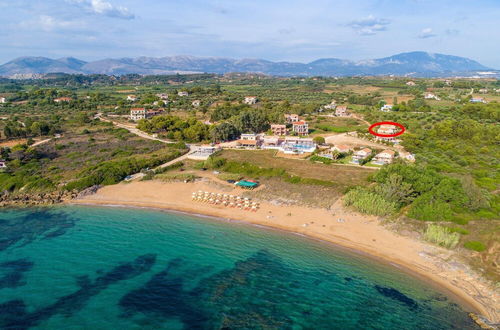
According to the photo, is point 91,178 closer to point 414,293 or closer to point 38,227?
point 38,227

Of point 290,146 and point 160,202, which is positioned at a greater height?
point 290,146

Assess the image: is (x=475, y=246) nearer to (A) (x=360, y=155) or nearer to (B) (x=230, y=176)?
(A) (x=360, y=155)

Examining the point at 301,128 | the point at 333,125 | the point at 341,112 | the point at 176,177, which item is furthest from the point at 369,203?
the point at 341,112

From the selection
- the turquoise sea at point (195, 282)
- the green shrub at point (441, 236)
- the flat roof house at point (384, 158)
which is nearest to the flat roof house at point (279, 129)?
the flat roof house at point (384, 158)

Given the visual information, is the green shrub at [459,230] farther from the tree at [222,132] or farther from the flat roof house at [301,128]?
the tree at [222,132]

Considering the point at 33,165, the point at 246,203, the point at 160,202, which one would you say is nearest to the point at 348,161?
the point at 246,203
